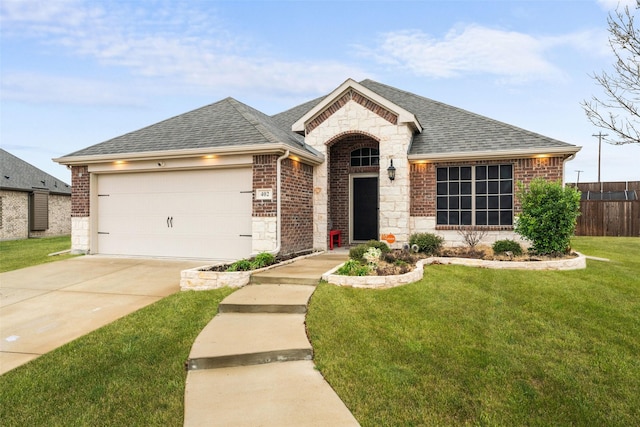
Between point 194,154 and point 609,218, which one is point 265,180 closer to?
point 194,154

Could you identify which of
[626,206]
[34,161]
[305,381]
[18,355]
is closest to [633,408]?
[305,381]

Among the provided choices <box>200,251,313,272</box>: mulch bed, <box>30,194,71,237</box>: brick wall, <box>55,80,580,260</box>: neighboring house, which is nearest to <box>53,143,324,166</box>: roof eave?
<box>55,80,580,260</box>: neighboring house

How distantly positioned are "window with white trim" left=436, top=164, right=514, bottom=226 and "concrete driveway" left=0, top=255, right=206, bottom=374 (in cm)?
731

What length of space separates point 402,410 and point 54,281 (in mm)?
7760

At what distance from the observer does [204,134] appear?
10484 millimetres

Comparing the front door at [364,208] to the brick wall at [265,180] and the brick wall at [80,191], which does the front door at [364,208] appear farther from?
the brick wall at [80,191]

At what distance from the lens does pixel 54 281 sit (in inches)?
300

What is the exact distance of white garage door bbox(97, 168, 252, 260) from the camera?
31.7 feet


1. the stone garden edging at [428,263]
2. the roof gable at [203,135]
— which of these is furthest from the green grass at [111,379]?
the roof gable at [203,135]

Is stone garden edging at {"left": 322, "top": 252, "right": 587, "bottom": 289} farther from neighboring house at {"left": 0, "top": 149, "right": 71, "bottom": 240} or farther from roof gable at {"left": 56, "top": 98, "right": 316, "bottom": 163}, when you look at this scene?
neighboring house at {"left": 0, "top": 149, "right": 71, "bottom": 240}

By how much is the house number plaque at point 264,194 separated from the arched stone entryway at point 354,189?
10.6 feet

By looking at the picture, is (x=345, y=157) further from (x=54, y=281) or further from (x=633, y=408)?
(x=633, y=408)

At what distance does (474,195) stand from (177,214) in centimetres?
854

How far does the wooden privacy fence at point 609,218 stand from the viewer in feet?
58.5
